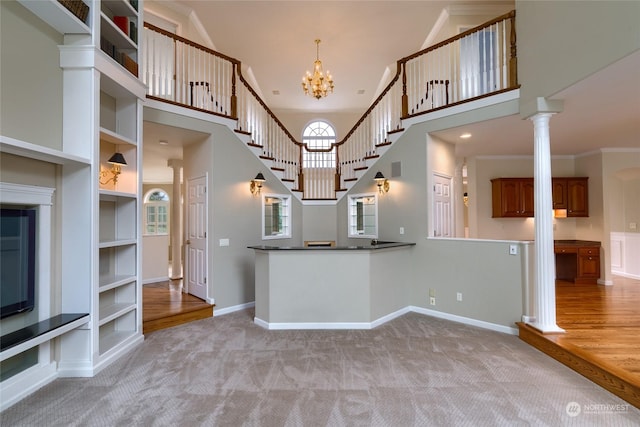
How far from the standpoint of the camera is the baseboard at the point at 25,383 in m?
2.36

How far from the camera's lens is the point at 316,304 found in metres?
4.18

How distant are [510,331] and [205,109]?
5493 mm

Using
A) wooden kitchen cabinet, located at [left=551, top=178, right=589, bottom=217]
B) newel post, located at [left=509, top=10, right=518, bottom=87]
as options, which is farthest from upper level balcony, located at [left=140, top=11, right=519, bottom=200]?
wooden kitchen cabinet, located at [left=551, top=178, right=589, bottom=217]

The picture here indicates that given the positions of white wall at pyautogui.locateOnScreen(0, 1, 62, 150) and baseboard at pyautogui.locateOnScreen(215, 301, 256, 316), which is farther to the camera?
baseboard at pyautogui.locateOnScreen(215, 301, 256, 316)

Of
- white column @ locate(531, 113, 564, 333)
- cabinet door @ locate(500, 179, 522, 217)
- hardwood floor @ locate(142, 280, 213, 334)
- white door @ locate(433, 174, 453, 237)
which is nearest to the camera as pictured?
white column @ locate(531, 113, 564, 333)

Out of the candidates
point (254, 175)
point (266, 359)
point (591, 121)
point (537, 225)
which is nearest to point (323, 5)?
point (254, 175)

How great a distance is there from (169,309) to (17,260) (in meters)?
2.28

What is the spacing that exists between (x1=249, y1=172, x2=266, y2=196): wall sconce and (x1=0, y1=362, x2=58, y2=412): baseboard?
11.3 feet

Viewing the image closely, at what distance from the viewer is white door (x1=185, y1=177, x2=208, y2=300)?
499cm

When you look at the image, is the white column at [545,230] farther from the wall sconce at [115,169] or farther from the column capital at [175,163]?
the column capital at [175,163]

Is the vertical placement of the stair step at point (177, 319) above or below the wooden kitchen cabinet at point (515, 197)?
below

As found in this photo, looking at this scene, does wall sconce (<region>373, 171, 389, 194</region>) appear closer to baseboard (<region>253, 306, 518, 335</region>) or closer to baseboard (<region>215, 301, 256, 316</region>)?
baseboard (<region>253, 306, 518, 335</region>)

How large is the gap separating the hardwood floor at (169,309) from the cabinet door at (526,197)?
6572 mm

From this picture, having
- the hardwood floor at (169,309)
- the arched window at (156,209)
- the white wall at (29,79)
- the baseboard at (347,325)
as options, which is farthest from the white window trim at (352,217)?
the arched window at (156,209)
